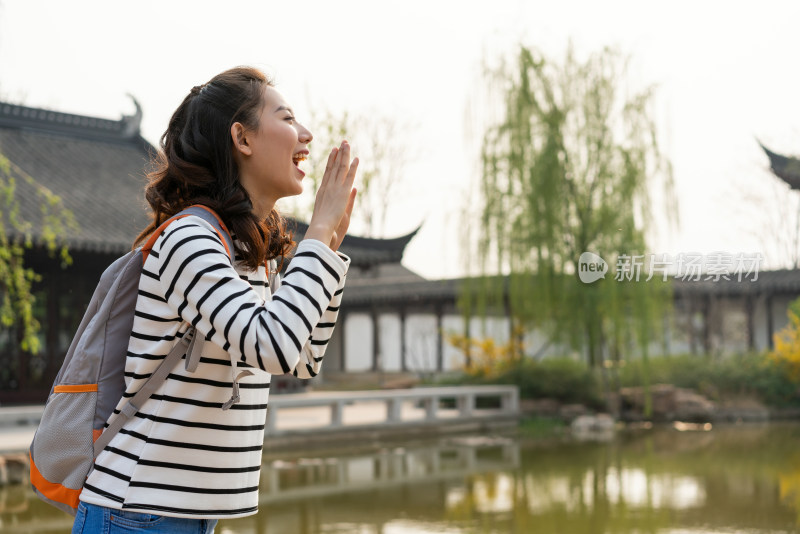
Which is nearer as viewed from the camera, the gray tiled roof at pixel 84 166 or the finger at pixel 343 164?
the finger at pixel 343 164

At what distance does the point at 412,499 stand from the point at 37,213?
21.7ft

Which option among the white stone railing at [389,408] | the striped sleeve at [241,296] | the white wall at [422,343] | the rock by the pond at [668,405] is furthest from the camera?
the white wall at [422,343]

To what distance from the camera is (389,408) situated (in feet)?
36.8

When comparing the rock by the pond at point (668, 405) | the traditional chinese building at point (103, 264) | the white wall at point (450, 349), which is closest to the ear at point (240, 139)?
the traditional chinese building at point (103, 264)

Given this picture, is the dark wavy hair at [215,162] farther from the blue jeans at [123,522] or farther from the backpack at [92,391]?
the blue jeans at [123,522]

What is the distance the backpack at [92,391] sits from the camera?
127 centimetres

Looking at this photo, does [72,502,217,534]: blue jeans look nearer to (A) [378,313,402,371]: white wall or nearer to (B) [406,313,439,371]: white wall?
(B) [406,313,439,371]: white wall

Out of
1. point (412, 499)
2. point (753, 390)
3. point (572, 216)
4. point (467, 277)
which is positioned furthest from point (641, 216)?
point (412, 499)

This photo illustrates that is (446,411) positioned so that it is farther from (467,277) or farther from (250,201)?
(250,201)

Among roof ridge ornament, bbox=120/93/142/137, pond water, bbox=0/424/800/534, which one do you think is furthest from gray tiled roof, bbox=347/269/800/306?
pond water, bbox=0/424/800/534

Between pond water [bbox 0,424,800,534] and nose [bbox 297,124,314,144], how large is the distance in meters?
3.97

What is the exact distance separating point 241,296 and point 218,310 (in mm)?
33

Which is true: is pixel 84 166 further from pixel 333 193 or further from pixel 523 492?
pixel 333 193

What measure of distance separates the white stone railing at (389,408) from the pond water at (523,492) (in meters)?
1.02
